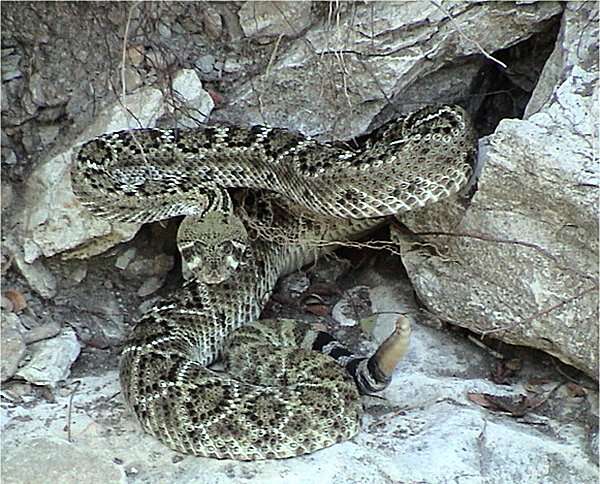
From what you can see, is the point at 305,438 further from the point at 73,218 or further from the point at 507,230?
the point at 73,218

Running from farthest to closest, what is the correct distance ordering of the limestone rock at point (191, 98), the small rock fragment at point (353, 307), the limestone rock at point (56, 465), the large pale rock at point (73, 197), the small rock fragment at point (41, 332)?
the small rock fragment at point (353, 307) < the limestone rock at point (191, 98) < the large pale rock at point (73, 197) < the small rock fragment at point (41, 332) < the limestone rock at point (56, 465)

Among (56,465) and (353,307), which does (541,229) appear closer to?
(353,307)

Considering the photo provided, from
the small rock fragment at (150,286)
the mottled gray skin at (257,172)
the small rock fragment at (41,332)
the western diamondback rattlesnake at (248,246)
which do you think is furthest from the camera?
the small rock fragment at (150,286)

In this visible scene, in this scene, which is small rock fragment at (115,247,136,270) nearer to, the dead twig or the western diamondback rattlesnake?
the western diamondback rattlesnake

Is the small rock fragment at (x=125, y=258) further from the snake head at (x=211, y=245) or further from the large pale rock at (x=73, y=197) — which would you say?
the snake head at (x=211, y=245)

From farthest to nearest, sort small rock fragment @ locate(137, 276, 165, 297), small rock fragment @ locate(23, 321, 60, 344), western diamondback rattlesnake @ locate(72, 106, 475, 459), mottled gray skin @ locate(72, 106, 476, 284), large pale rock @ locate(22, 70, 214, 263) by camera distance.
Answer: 1. small rock fragment @ locate(137, 276, 165, 297)
2. large pale rock @ locate(22, 70, 214, 263)
3. small rock fragment @ locate(23, 321, 60, 344)
4. mottled gray skin @ locate(72, 106, 476, 284)
5. western diamondback rattlesnake @ locate(72, 106, 475, 459)

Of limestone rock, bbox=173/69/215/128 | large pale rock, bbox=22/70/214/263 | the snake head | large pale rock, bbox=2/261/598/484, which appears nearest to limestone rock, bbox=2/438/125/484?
large pale rock, bbox=2/261/598/484

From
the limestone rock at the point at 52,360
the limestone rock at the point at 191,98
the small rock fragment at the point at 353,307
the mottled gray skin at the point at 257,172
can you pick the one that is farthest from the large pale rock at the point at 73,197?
the small rock fragment at the point at 353,307
